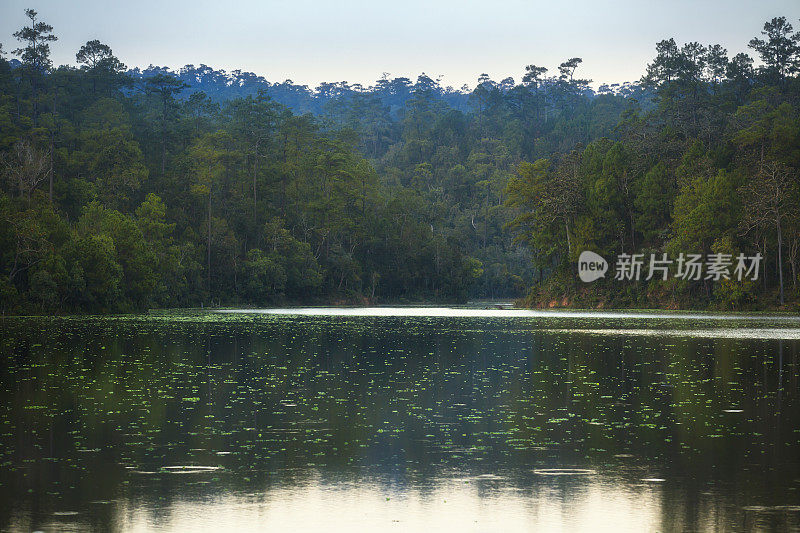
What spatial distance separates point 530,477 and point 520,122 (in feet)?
551

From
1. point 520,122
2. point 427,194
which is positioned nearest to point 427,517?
point 427,194

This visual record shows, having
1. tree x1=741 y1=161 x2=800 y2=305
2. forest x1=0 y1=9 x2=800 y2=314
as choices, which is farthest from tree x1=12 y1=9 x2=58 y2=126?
tree x1=741 y1=161 x2=800 y2=305

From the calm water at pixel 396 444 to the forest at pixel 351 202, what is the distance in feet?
153

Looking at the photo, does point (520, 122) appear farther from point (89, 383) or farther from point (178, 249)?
point (89, 383)

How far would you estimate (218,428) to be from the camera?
49.4 feet

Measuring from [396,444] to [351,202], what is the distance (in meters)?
110

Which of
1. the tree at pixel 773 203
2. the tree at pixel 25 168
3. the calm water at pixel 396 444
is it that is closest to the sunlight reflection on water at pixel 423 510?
the calm water at pixel 396 444

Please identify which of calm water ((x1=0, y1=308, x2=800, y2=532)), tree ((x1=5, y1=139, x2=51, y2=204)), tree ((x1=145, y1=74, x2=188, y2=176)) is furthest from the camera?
tree ((x1=145, y1=74, x2=188, y2=176))

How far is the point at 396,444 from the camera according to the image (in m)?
13.8

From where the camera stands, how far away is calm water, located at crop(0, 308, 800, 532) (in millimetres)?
9609

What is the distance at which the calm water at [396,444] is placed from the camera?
961 cm

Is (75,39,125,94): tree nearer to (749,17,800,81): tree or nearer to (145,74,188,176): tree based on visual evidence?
(145,74,188,176): tree

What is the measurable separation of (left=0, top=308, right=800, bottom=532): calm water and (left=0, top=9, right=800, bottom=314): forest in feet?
153

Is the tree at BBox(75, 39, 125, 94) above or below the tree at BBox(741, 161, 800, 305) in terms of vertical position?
above
